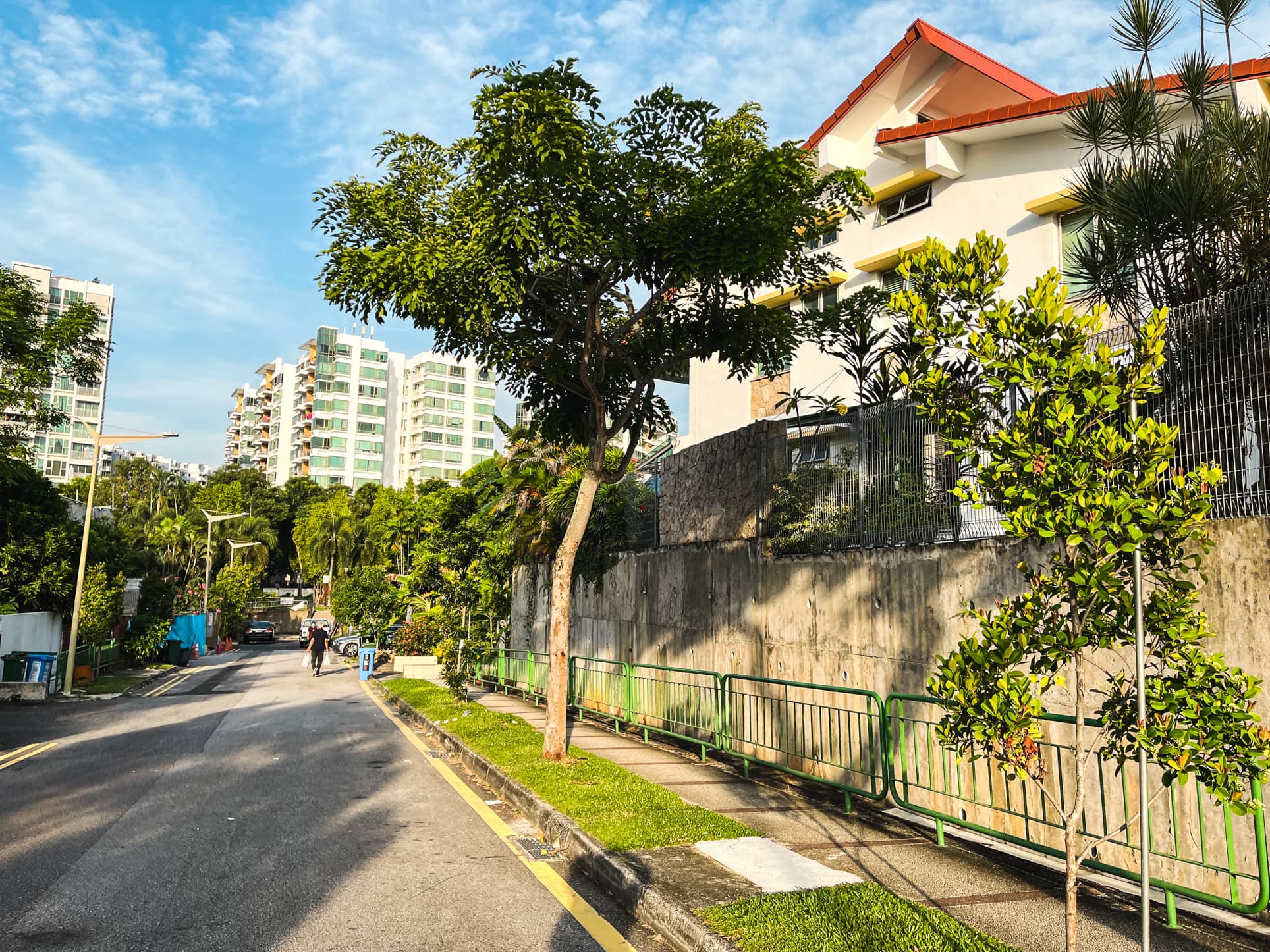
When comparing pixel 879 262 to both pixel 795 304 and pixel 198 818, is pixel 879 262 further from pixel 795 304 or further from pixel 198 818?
pixel 198 818

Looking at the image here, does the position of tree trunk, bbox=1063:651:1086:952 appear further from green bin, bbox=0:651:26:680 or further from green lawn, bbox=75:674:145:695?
green lawn, bbox=75:674:145:695

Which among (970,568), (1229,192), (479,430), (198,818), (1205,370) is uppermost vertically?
(479,430)

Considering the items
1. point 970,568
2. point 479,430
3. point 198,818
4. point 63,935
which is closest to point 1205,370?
point 970,568

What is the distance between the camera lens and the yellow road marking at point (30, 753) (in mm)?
11055

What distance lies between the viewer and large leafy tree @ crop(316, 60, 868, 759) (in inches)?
344

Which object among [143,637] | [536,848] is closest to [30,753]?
[536,848]

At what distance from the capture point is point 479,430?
116688 mm

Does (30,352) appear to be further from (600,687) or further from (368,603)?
A: (368,603)

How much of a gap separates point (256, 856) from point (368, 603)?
3810cm

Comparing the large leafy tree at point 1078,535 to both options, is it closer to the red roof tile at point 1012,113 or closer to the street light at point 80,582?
the red roof tile at point 1012,113

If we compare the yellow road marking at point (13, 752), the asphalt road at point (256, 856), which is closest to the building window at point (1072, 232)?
the asphalt road at point (256, 856)

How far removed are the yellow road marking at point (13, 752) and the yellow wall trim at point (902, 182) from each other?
19.9 metres

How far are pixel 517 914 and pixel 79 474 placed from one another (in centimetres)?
11209

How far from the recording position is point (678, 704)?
11.4 metres
